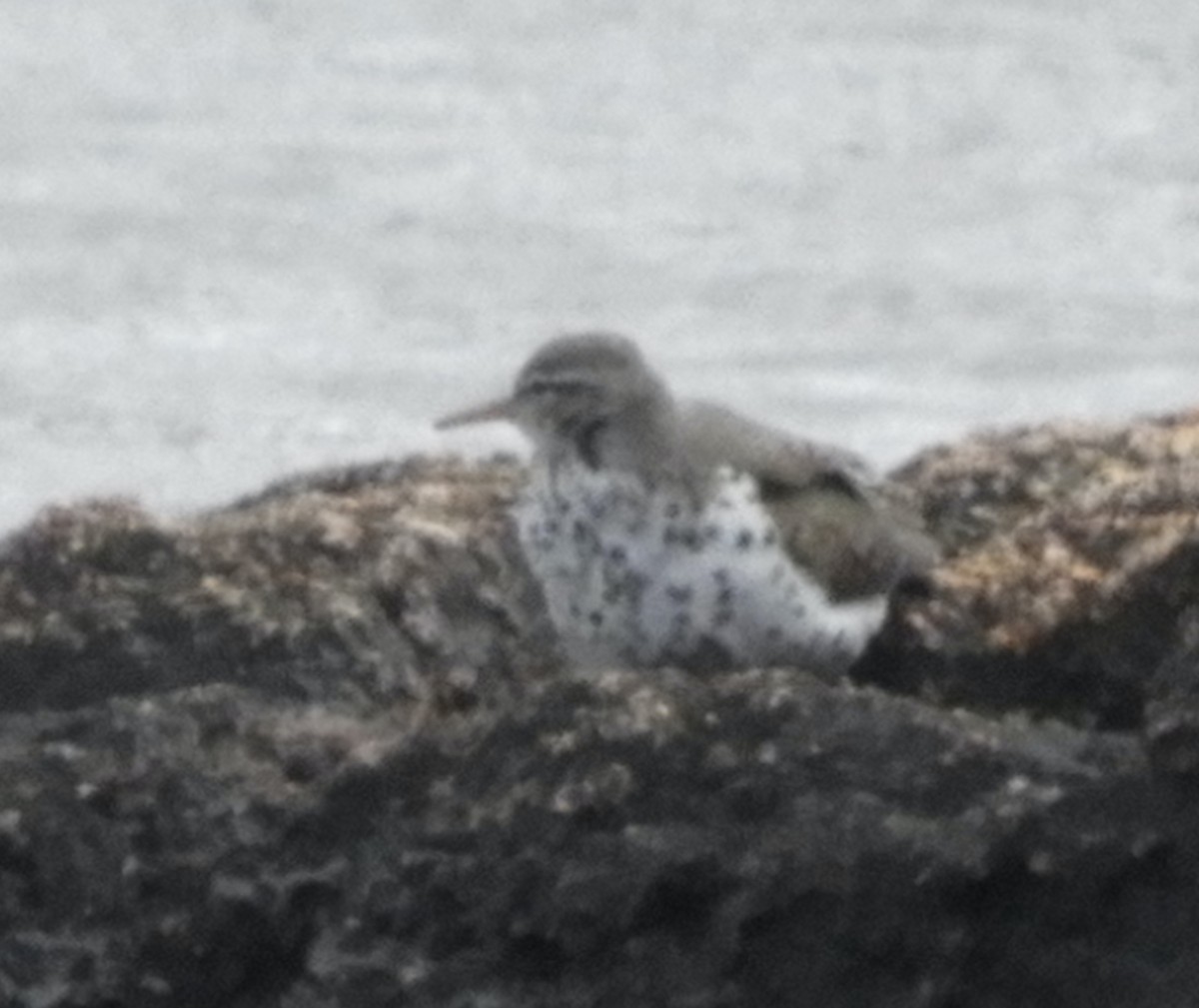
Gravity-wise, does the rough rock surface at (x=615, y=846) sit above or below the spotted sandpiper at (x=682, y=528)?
below

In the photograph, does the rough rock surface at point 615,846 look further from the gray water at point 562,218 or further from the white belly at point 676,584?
the gray water at point 562,218

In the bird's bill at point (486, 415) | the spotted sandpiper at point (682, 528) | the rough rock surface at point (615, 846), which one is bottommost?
the rough rock surface at point (615, 846)

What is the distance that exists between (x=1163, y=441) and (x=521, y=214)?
30.6 ft

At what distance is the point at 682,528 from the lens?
7.21 meters

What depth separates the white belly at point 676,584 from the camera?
6.95 meters

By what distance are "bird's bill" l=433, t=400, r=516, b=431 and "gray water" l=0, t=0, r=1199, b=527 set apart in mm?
4039

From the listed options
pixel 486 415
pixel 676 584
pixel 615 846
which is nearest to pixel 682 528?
pixel 676 584

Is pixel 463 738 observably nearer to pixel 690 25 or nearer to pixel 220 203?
pixel 220 203

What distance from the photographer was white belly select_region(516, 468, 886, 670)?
695 centimetres

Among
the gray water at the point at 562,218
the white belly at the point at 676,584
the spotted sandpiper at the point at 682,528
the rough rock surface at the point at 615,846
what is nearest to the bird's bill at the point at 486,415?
the spotted sandpiper at the point at 682,528

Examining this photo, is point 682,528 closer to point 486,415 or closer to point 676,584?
point 676,584

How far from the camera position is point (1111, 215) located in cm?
1638

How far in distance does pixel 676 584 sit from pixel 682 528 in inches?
5.9

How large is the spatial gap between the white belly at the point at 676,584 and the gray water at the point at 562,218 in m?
4.54
